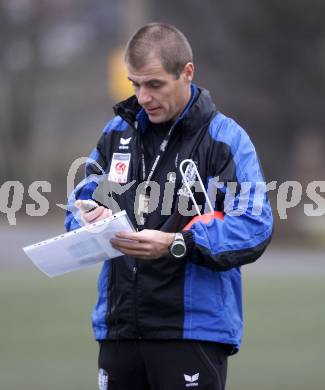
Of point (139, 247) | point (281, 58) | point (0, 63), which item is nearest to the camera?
point (139, 247)

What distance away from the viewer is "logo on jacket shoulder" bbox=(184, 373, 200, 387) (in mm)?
4516

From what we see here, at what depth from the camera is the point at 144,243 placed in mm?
4277

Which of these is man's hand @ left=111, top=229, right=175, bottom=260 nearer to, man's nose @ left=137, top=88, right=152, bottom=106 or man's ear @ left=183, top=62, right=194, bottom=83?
man's nose @ left=137, top=88, right=152, bottom=106

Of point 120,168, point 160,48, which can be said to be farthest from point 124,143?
point 160,48

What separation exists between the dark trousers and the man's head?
101cm

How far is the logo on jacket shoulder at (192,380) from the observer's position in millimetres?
4516

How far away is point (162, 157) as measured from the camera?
4668 mm

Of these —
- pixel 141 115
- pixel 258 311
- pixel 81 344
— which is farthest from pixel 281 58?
pixel 141 115

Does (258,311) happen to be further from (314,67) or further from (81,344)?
(314,67)

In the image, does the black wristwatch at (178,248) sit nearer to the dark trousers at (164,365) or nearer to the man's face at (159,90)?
the dark trousers at (164,365)

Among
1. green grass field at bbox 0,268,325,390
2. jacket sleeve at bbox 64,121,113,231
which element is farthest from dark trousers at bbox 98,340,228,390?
green grass field at bbox 0,268,325,390

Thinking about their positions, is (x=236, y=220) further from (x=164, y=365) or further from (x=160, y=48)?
(x=160, y=48)

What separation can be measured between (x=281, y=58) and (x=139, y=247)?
72.2ft

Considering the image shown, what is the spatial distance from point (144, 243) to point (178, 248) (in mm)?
161
